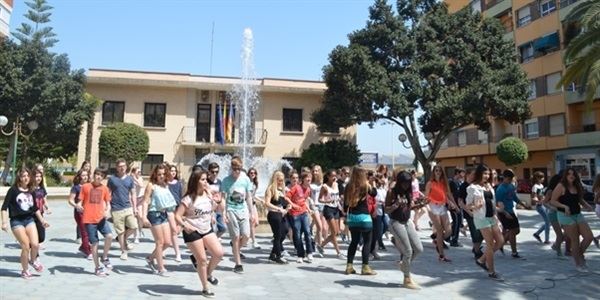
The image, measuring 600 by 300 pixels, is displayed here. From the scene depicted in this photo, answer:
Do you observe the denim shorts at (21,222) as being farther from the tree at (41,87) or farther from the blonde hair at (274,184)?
the tree at (41,87)

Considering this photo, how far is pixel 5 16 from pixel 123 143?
1645 cm

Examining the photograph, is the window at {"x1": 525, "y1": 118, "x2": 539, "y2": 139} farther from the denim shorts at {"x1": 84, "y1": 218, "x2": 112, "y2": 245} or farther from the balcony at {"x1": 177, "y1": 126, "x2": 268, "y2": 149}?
the denim shorts at {"x1": 84, "y1": 218, "x2": 112, "y2": 245}

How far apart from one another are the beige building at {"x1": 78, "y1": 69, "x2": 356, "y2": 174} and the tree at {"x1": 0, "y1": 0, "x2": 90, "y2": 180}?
7.55 ft

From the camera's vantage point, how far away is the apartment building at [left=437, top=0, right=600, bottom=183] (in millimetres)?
30234

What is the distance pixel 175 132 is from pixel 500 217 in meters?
25.5

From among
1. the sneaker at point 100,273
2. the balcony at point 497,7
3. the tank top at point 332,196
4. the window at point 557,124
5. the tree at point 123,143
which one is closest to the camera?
the sneaker at point 100,273

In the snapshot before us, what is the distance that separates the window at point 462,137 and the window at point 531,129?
752 centimetres

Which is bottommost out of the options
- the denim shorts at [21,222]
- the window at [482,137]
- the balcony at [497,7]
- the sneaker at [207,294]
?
the sneaker at [207,294]

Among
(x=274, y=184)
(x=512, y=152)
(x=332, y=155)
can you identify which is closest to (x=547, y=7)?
(x=512, y=152)

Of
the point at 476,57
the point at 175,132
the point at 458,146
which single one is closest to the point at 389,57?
the point at 476,57

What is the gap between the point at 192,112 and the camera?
31172 mm

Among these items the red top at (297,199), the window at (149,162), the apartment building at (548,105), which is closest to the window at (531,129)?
the apartment building at (548,105)

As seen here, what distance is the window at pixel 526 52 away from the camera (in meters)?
34.9

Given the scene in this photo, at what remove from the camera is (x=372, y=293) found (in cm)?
589
